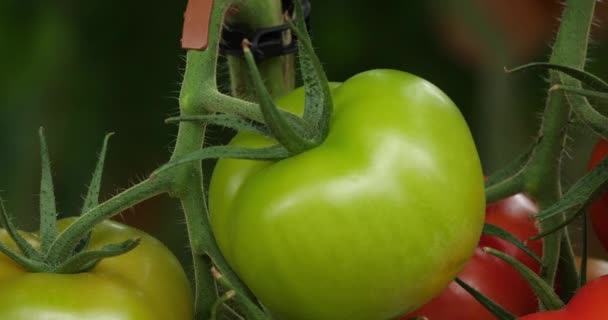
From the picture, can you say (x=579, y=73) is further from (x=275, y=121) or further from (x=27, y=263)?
(x=27, y=263)

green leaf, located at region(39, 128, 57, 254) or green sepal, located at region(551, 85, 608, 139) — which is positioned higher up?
green sepal, located at region(551, 85, 608, 139)

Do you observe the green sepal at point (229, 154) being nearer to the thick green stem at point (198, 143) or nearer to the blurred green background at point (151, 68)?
the thick green stem at point (198, 143)

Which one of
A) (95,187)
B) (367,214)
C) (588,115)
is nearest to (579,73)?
(588,115)

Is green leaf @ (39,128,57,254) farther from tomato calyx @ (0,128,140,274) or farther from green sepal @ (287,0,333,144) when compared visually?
green sepal @ (287,0,333,144)

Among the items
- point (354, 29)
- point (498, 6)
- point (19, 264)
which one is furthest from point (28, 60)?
point (19, 264)

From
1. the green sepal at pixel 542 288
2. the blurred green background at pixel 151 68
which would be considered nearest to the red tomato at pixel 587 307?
the green sepal at pixel 542 288

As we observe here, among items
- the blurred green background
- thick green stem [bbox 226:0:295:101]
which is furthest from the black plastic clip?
the blurred green background
